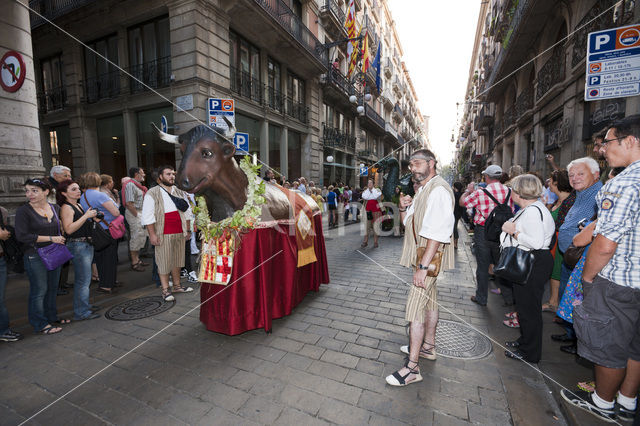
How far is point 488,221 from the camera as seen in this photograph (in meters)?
4.40

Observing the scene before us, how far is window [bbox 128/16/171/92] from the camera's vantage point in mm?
11555

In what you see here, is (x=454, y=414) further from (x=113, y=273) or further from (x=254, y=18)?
(x=254, y=18)

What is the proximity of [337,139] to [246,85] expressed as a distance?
33.3 ft

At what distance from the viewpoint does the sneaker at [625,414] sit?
2.28m

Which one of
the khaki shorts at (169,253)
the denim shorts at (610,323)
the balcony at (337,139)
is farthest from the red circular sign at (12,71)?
the balcony at (337,139)

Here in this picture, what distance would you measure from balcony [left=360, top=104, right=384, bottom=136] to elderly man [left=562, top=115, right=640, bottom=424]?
25477 mm

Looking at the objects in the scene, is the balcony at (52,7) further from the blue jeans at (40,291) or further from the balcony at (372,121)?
the balcony at (372,121)

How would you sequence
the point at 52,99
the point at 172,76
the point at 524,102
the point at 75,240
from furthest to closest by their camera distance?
the point at 524,102
the point at 52,99
the point at 172,76
the point at 75,240

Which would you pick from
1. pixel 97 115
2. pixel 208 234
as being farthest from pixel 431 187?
pixel 97 115

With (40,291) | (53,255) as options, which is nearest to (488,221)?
(53,255)

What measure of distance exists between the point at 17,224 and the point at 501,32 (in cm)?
2244

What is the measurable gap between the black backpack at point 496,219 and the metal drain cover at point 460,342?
1.42 m

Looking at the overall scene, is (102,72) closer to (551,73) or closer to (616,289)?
(616,289)

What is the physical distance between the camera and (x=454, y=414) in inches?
92.2
